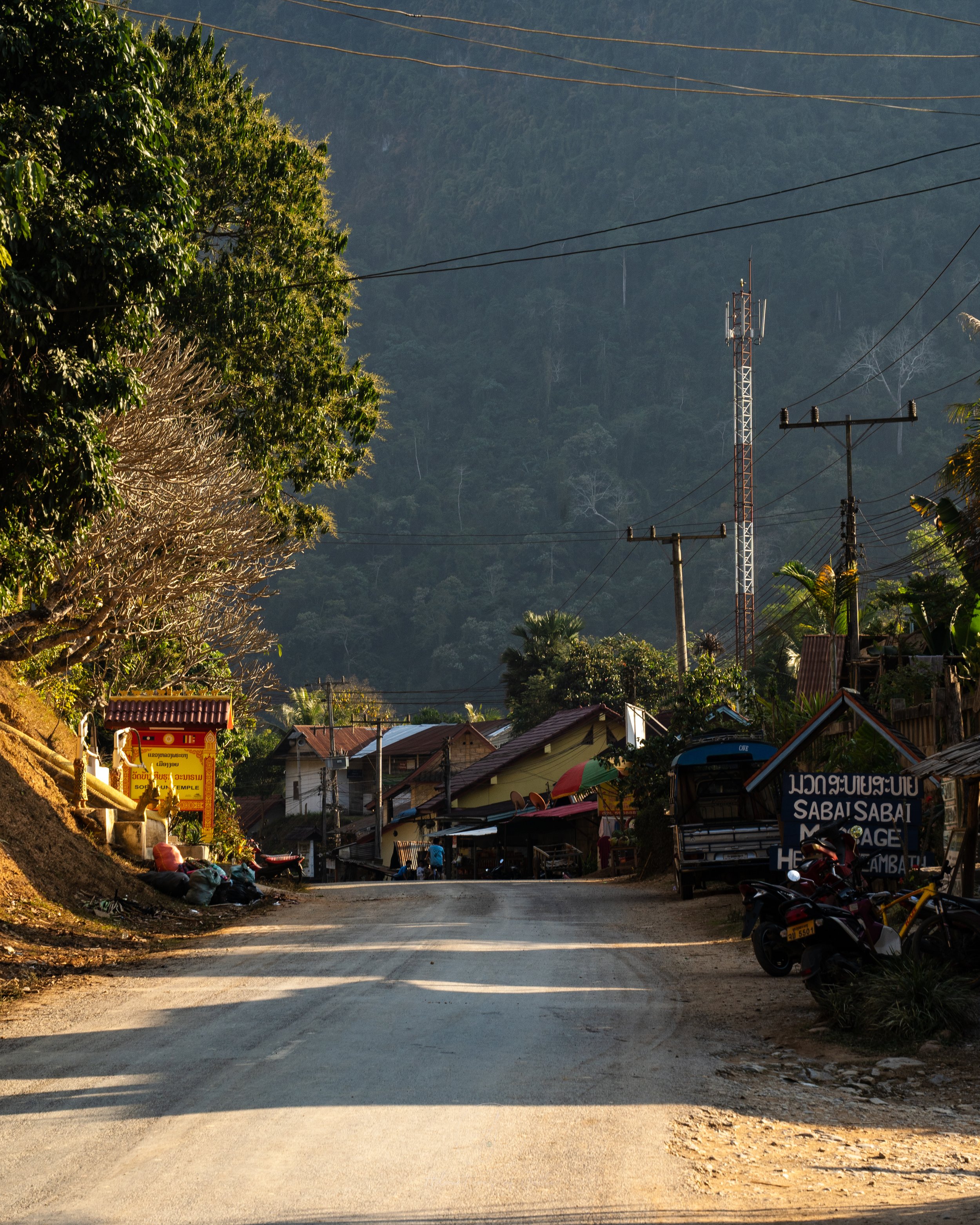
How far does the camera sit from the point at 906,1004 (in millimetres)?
8930

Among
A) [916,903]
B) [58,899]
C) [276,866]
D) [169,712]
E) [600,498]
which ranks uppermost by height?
[600,498]

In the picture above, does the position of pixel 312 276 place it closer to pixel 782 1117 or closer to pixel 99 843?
pixel 99 843

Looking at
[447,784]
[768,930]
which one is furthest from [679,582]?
[768,930]

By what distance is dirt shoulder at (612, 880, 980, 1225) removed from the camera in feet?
18.1

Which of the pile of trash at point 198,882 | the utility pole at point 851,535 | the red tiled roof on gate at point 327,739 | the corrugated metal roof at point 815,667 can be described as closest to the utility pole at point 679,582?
the corrugated metal roof at point 815,667

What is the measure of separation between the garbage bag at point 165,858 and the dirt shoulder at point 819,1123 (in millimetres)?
11484

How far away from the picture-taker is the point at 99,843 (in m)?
19.9

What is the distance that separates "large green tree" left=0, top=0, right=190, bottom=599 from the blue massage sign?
28.6ft

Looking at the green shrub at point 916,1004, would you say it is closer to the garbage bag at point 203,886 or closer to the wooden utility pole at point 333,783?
the garbage bag at point 203,886

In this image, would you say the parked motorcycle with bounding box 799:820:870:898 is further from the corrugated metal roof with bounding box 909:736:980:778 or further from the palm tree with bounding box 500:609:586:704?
the palm tree with bounding box 500:609:586:704

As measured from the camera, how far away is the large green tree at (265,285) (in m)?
25.2

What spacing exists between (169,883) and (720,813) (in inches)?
419

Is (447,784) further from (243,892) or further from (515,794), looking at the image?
(243,892)

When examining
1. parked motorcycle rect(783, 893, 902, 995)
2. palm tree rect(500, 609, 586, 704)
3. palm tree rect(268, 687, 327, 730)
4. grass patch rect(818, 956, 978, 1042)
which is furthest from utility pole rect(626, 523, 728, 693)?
palm tree rect(268, 687, 327, 730)
